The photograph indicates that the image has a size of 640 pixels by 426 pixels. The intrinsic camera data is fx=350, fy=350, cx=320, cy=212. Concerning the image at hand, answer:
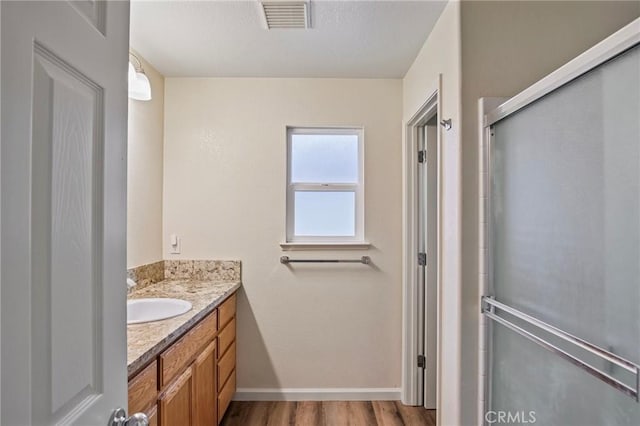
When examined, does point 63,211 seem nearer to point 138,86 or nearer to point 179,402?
point 179,402

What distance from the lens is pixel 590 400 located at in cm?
101

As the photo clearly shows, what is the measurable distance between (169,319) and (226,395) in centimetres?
101

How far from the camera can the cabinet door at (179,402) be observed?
140 centimetres

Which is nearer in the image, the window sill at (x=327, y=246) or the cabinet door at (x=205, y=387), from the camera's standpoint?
the cabinet door at (x=205, y=387)

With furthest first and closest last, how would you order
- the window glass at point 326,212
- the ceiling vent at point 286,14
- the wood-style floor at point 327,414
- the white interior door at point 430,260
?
the window glass at point 326,212
the white interior door at point 430,260
the wood-style floor at point 327,414
the ceiling vent at point 286,14

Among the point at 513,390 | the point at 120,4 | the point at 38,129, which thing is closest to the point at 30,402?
the point at 38,129

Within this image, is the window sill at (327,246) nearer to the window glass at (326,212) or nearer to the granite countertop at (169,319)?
the window glass at (326,212)

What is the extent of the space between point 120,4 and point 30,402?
78 centimetres

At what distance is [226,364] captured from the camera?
7.50ft

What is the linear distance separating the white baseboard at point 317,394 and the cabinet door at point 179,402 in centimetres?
94

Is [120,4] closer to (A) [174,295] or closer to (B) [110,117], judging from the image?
(B) [110,117]

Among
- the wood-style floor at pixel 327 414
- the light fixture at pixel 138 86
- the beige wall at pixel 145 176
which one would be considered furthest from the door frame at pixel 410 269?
the beige wall at pixel 145 176

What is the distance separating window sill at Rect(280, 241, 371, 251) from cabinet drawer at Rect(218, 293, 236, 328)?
511 millimetres

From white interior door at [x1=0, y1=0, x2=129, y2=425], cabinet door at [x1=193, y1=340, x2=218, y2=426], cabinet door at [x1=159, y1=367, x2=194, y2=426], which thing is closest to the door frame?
cabinet door at [x1=193, y1=340, x2=218, y2=426]
